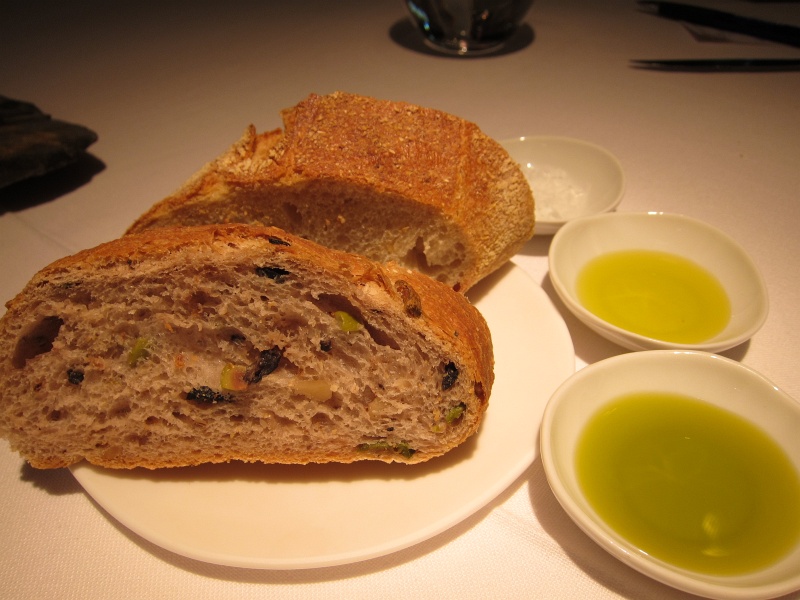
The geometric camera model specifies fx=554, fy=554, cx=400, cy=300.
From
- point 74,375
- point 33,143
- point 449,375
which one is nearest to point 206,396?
point 74,375

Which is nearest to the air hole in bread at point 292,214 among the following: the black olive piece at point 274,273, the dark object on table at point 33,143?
the black olive piece at point 274,273

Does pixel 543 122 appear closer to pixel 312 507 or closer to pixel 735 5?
pixel 735 5

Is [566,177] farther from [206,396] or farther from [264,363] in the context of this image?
[206,396]

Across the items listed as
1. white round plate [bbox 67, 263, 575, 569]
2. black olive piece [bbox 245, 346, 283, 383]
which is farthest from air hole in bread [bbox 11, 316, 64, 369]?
black olive piece [bbox 245, 346, 283, 383]

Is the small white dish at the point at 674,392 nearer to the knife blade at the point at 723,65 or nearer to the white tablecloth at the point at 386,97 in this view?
the white tablecloth at the point at 386,97

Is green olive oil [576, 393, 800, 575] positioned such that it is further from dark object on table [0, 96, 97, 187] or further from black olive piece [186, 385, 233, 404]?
dark object on table [0, 96, 97, 187]

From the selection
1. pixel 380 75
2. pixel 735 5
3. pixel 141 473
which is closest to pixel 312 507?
pixel 141 473
